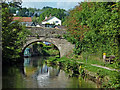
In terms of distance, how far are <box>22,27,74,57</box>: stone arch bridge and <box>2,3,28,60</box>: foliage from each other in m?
3.43

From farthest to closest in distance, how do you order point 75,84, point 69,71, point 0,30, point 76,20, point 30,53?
point 30,53, point 76,20, point 69,71, point 0,30, point 75,84

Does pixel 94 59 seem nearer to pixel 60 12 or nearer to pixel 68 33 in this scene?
pixel 68 33

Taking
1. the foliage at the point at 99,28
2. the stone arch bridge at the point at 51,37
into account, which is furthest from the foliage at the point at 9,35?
the foliage at the point at 99,28

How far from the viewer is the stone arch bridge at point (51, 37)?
97.6ft

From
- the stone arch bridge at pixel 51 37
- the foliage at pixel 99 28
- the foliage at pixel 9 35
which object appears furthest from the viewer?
the stone arch bridge at pixel 51 37

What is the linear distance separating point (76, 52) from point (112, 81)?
595 inches

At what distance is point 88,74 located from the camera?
59.6ft

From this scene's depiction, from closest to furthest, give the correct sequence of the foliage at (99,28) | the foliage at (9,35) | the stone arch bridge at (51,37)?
1. the foliage at (99,28)
2. the foliage at (9,35)
3. the stone arch bridge at (51,37)

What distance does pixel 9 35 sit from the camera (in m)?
20.5

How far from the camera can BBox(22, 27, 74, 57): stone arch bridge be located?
29.7 metres

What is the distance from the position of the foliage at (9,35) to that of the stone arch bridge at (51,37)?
11.3 feet

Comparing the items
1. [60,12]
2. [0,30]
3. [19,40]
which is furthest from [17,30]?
[60,12]

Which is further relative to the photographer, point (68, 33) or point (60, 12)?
point (60, 12)

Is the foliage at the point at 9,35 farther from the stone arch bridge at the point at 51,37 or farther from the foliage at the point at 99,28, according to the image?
the foliage at the point at 99,28
